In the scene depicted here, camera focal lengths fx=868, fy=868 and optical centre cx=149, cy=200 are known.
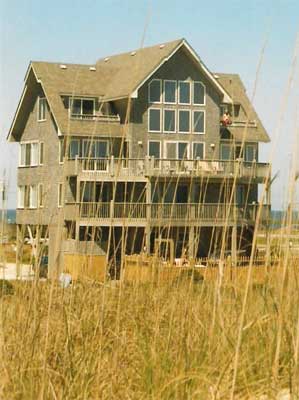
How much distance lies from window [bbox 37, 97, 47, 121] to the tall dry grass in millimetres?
31822

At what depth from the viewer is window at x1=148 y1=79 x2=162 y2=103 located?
33.7 metres

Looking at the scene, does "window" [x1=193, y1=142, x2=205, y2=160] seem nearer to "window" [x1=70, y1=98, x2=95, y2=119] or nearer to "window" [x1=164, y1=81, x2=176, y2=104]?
"window" [x1=164, y1=81, x2=176, y2=104]

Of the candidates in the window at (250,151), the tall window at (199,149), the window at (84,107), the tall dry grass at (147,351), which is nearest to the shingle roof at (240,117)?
the window at (250,151)

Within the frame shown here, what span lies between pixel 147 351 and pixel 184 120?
3078cm

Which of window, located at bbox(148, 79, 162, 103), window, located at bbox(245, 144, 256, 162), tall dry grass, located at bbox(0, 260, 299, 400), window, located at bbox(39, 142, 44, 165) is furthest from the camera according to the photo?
window, located at bbox(245, 144, 256, 162)

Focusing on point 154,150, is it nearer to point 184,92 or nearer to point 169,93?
point 169,93

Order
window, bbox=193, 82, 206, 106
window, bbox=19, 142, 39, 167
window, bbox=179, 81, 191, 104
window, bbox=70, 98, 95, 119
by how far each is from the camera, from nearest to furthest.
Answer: window, bbox=70, 98, 95, 119, window, bbox=179, 81, 191, 104, window, bbox=193, 82, 206, 106, window, bbox=19, 142, 39, 167

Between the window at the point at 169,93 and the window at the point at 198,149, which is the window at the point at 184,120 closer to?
the window at the point at 169,93

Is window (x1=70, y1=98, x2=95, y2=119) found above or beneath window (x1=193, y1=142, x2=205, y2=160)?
above

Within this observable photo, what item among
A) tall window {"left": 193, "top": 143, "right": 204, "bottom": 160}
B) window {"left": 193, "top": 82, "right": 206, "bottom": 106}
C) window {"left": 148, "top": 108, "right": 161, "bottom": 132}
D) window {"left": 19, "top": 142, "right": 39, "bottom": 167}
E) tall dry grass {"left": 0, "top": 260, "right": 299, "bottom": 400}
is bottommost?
tall dry grass {"left": 0, "top": 260, "right": 299, "bottom": 400}

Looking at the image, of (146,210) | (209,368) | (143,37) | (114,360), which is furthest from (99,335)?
(146,210)

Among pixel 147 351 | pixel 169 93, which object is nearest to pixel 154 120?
pixel 169 93

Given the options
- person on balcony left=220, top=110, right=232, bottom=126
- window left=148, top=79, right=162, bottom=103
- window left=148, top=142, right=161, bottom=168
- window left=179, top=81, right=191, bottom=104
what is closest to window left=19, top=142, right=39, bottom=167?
window left=148, top=142, right=161, bottom=168

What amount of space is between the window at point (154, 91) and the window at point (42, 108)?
4636 mm
